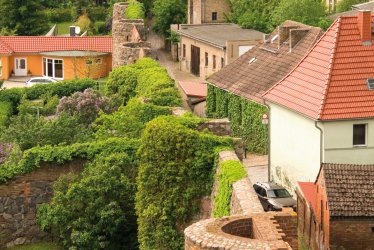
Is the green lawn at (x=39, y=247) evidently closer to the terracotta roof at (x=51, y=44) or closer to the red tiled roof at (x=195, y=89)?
the red tiled roof at (x=195, y=89)

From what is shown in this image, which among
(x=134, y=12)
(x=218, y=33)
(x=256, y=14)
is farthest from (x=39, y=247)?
(x=256, y=14)

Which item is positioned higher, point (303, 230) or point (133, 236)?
point (303, 230)

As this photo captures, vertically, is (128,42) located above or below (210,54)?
above

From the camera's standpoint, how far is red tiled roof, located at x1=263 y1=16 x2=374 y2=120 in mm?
39000

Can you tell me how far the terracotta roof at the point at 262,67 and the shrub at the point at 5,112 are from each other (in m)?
9.04

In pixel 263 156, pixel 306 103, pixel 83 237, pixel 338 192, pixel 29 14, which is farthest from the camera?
pixel 29 14

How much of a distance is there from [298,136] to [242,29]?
40.7 metres

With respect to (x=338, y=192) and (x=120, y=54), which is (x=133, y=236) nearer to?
(x=338, y=192)

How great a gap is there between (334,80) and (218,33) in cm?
3979

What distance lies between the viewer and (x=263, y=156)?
47.5 m

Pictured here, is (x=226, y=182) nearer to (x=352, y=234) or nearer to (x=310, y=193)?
(x=310, y=193)

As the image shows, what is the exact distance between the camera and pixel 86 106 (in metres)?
52.1

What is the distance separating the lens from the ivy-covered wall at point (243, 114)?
49.3 metres

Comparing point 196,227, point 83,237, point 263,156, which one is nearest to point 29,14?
point 263,156
